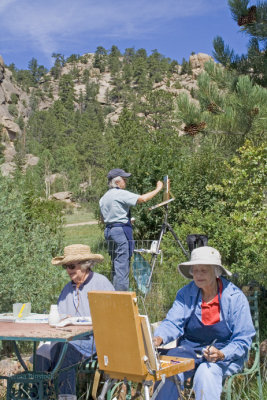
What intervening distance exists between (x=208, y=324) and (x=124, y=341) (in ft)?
3.04

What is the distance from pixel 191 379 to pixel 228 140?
12.2 feet

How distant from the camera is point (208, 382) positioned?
2.74m

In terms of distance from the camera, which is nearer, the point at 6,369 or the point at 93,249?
the point at 6,369

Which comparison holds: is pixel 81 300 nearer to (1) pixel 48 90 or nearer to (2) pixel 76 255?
(2) pixel 76 255

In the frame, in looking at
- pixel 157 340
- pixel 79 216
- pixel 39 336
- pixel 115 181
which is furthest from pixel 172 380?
pixel 79 216

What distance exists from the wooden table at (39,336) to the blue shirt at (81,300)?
0.37 metres

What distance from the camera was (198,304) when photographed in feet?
10.2

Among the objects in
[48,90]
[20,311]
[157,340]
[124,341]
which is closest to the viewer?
[124,341]

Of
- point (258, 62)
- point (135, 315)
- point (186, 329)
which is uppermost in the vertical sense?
point (258, 62)

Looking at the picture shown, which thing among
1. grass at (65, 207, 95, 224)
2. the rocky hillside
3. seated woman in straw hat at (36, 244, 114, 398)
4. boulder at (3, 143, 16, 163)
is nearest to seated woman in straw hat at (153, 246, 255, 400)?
seated woman in straw hat at (36, 244, 114, 398)

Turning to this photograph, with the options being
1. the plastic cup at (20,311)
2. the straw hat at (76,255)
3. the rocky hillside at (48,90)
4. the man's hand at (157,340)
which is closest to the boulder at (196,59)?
the rocky hillside at (48,90)

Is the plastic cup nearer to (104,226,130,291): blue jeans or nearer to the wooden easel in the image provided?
the wooden easel

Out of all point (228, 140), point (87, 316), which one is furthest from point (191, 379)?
point (228, 140)

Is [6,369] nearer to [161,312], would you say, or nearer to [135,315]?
[161,312]
